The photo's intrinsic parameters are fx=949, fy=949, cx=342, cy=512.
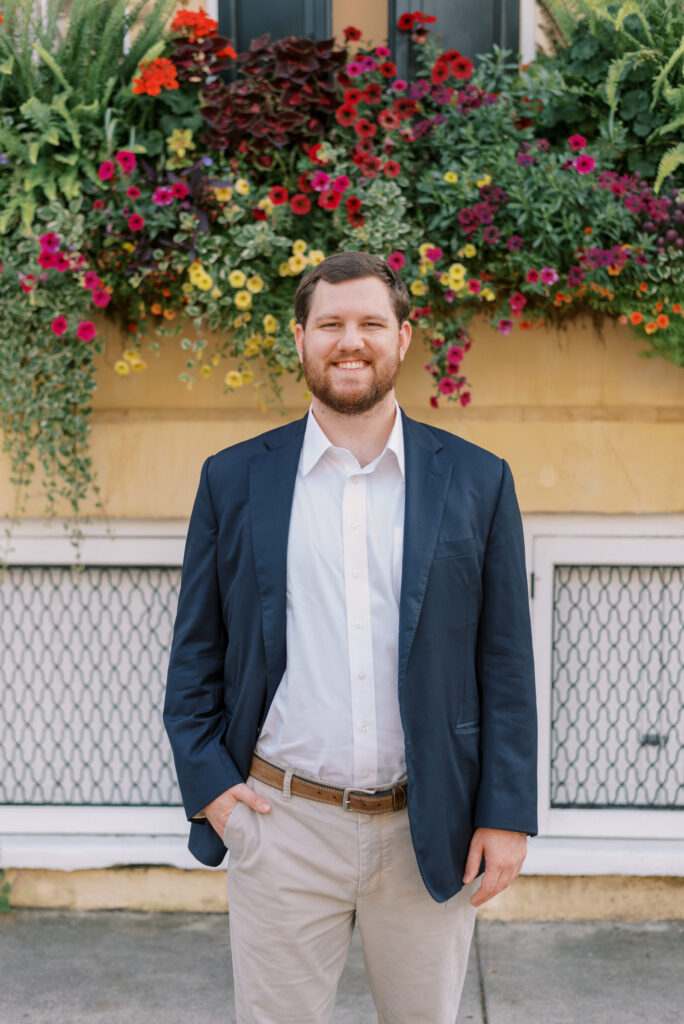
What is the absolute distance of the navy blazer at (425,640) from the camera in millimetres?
1964

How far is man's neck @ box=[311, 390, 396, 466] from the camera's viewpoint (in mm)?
2068

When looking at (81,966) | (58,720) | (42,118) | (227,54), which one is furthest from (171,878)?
(227,54)

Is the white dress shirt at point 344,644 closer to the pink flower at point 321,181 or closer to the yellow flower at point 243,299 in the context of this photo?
the yellow flower at point 243,299

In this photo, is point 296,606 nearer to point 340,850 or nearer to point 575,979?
point 340,850

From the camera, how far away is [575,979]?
10.4 ft

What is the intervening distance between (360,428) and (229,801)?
2.81 feet

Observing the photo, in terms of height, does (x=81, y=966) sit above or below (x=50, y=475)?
below

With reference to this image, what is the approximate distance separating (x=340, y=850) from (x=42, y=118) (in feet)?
7.81

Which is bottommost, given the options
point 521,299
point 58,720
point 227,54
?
point 58,720

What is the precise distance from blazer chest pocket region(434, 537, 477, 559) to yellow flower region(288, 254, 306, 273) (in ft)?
4.63

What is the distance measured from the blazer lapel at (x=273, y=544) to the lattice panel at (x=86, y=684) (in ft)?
5.33

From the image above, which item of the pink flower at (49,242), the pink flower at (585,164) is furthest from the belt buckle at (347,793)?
the pink flower at (585,164)

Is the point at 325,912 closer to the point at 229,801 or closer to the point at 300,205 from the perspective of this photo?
the point at 229,801

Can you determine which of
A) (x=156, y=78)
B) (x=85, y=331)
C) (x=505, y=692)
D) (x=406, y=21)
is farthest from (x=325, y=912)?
(x=406, y=21)
